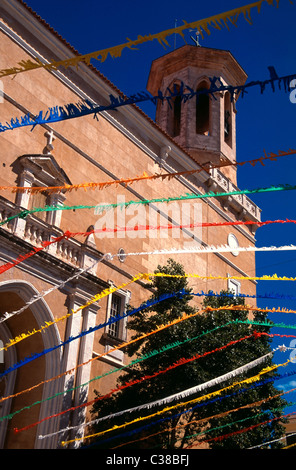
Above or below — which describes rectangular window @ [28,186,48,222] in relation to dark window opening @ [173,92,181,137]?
below

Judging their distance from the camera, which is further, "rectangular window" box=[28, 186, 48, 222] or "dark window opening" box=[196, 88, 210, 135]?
"dark window opening" box=[196, 88, 210, 135]

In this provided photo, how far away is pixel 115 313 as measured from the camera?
17.2m

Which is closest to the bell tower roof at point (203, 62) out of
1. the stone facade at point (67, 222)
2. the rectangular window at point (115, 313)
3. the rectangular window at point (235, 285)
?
the stone facade at point (67, 222)

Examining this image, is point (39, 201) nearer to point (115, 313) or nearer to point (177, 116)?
point (115, 313)

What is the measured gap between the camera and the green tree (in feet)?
43.7

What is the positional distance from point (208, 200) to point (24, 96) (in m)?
9.71

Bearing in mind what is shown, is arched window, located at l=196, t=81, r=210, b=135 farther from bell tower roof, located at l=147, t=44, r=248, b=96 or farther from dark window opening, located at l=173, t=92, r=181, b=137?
bell tower roof, located at l=147, t=44, r=248, b=96

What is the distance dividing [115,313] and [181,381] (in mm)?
4333

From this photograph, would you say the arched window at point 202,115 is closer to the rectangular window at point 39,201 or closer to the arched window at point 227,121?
the arched window at point 227,121

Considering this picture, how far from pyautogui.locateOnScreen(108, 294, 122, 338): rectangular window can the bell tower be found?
34.0ft

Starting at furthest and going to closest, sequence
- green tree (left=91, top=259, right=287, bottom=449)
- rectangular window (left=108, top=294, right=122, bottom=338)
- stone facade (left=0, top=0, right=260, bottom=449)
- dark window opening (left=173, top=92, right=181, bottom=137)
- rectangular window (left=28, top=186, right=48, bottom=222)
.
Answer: dark window opening (left=173, top=92, right=181, bottom=137)
rectangular window (left=108, top=294, right=122, bottom=338)
rectangular window (left=28, top=186, right=48, bottom=222)
stone facade (left=0, top=0, right=260, bottom=449)
green tree (left=91, top=259, right=287, bottom=449)

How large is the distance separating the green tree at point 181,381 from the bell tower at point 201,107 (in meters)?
12.2

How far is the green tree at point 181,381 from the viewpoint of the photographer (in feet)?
43.7

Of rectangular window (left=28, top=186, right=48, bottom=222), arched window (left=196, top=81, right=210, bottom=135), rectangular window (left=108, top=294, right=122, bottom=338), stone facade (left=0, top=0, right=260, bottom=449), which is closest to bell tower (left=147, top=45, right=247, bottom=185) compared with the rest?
arched window (left=196, top=81, right=210, bottom=135)
